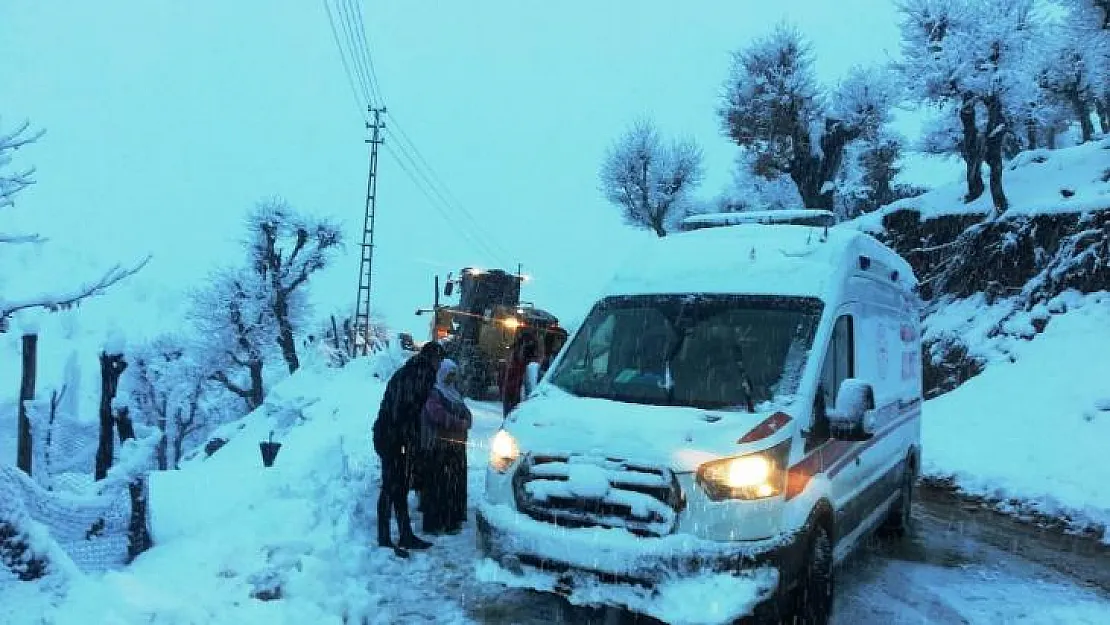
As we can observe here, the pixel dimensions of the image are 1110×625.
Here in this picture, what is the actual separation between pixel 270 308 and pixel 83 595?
138ft

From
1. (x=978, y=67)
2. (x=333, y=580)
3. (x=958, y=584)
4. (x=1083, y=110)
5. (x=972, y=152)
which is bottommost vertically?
(x=958, y=584)

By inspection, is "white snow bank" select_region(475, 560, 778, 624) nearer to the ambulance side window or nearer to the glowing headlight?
the glowing headlight

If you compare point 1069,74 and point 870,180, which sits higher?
point 1069,74

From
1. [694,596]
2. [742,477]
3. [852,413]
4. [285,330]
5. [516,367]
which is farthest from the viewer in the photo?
[285,330]

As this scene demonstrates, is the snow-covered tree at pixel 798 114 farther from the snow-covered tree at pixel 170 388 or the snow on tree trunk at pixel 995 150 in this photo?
the snow-covered tree at pixel 170 388

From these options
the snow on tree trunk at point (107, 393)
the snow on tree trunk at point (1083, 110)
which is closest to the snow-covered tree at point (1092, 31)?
the snow on tree trunk at point (1083, 110)

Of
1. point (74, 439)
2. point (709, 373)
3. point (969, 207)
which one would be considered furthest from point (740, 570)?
point (969, 207)

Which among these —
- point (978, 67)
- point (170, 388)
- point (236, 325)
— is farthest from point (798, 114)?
point (170, 388)

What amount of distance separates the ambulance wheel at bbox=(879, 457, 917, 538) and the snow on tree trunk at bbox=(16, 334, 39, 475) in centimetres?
1202

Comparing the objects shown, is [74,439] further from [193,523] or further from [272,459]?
[193,523]

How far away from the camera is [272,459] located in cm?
1087

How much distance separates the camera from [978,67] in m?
23.9

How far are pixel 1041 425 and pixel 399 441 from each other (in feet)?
33.2

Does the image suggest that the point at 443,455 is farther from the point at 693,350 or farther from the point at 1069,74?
the point at 1069,74
